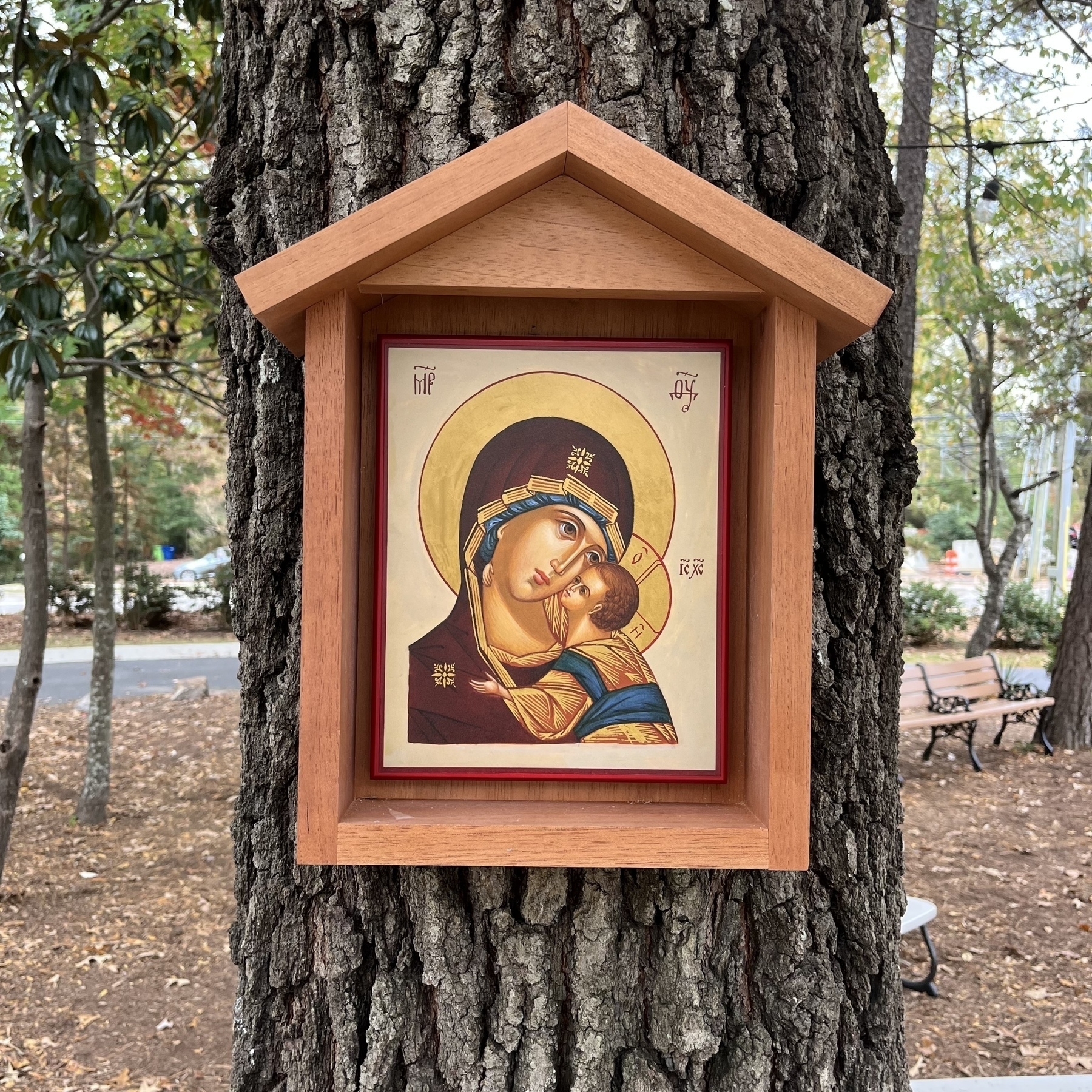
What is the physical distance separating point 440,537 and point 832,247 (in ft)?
2.64

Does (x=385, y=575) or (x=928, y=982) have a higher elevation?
(x=385, y=575)

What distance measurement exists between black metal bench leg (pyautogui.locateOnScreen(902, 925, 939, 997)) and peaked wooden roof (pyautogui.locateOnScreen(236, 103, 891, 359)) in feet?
11.8

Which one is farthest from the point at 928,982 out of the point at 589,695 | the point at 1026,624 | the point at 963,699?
the point at 1026,624

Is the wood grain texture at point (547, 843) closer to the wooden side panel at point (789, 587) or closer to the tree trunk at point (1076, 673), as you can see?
the wooden side panel at point (789, 587)

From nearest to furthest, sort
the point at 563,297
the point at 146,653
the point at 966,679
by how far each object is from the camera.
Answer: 1. the point at 563,297
2. the point at 966,679
3. the point at 146,653

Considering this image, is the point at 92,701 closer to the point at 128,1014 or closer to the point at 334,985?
the point at 128,1014

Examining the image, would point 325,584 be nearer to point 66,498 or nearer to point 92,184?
point 92,184

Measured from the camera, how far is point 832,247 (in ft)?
4.84

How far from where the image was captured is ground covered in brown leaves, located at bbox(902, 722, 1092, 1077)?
143 inches

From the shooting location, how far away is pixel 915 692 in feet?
24.8

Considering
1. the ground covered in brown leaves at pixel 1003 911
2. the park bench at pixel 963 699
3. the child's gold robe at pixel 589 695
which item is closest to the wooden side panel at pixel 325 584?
the child's gold robe at pixel 589 695

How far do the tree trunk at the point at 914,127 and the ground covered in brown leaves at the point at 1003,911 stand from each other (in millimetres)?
2806

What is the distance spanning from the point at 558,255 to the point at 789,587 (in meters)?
0.51

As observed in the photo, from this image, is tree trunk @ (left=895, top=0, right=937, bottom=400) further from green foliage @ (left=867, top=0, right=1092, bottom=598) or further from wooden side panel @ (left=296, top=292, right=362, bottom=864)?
wooden side panel @ (left=296, top=292, right=362, bottom=864)
